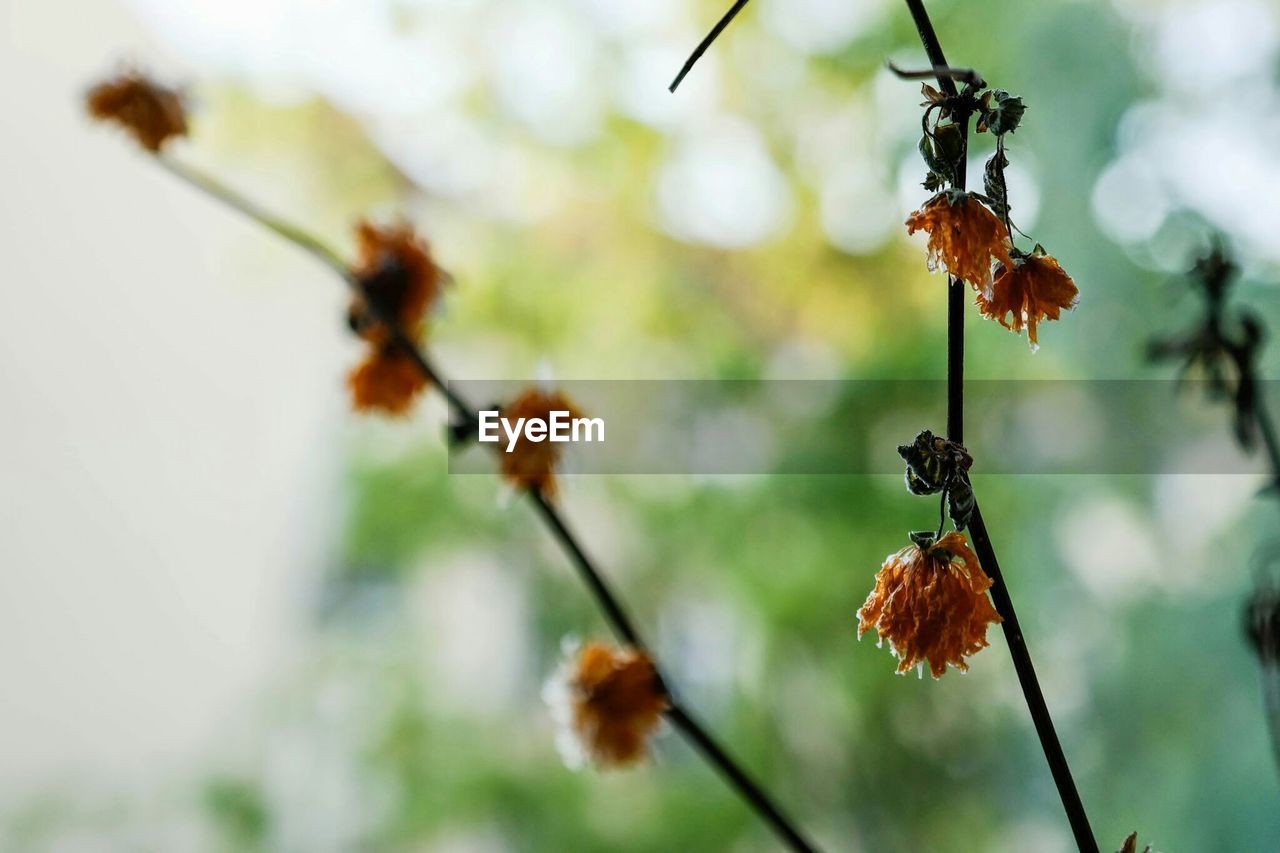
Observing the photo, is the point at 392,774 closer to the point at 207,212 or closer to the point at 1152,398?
the point at 207,212

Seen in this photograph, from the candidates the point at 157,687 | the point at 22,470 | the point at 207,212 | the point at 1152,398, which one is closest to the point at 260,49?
the point at 207,212

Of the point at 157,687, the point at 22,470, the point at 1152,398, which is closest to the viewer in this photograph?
the point at 1152,398

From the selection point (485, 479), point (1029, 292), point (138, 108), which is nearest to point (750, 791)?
point (1029, 292)

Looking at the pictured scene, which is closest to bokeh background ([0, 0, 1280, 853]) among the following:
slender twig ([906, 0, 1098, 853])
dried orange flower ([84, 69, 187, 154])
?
dried orange flower ([84, 69, 187, 154])

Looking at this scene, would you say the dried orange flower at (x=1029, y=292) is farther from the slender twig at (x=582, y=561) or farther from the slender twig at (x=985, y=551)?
the slender twig at (x=582, y=561)

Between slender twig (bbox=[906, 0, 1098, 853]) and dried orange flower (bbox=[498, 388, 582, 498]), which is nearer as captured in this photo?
slender twig (bbox=[906, 0, 1098, 853])

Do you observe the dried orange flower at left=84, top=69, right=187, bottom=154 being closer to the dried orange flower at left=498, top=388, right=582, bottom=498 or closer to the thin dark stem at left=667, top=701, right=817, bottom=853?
the dried orange flower at left=498, top=388, right=582, bottom=498
